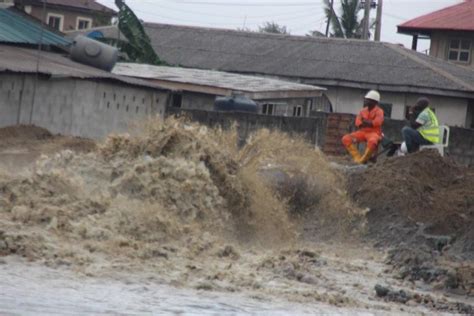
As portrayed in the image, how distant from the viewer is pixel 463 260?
53.0 ft

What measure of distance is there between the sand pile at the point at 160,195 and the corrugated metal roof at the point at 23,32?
43.6 feet

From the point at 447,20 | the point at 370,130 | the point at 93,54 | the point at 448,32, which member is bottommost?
the point at 370,130

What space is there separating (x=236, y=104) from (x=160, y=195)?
1469 centimetres

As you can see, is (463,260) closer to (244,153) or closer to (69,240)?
(244,153)

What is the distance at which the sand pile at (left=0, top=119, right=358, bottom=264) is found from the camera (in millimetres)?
13922

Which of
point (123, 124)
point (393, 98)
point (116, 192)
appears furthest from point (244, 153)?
point (393, 98)

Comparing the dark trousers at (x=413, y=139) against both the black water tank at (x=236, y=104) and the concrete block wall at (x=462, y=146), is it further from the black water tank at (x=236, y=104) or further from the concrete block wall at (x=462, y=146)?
the black water tank at (x=236, y=104)

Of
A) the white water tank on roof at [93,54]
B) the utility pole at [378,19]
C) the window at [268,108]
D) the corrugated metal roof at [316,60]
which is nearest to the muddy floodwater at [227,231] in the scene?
the white water tank on roof at [93,54]

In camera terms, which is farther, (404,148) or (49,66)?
(49,66)

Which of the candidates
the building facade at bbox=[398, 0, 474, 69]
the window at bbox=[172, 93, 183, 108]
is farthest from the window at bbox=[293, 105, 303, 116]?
the building facade at bbox=[398, 0, 474, 69]

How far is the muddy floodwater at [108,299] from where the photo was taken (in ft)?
33.9

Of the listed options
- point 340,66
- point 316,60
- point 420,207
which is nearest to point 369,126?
point 420,207

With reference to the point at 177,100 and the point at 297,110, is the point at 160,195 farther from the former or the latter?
the point at 297,110

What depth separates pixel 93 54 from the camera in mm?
30859
